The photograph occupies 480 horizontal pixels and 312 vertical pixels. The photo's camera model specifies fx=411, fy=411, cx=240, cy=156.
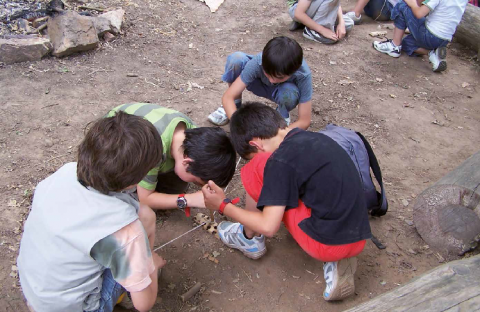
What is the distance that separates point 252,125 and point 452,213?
140 cm

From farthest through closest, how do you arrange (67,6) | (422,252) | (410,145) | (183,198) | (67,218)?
(67,6), (410,145), (422,252), (183,198), (67,218)

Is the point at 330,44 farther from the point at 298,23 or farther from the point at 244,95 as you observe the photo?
the point at 244,95

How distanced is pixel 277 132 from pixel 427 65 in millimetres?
3597

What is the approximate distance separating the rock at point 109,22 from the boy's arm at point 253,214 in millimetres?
3037

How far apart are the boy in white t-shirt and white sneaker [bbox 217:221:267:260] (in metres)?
3.60

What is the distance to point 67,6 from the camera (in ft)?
16.2

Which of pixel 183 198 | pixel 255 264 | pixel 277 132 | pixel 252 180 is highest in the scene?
pixel 277 132

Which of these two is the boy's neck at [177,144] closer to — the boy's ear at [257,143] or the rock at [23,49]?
the boy's ear at [257,143]

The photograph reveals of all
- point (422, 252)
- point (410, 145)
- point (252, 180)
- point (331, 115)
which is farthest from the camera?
point (331, 115)

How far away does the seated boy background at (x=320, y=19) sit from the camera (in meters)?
5.16

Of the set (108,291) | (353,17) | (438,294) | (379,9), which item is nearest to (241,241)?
(108,291)

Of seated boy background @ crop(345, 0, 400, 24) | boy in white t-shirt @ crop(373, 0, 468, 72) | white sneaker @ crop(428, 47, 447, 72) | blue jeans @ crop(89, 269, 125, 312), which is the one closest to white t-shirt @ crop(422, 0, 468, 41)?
boy in white t-shirt @ crop(373, 0, 468, 72)

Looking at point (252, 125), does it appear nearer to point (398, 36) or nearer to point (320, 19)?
point (320, 19)

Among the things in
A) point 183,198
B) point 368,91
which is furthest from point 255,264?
point 368,91
